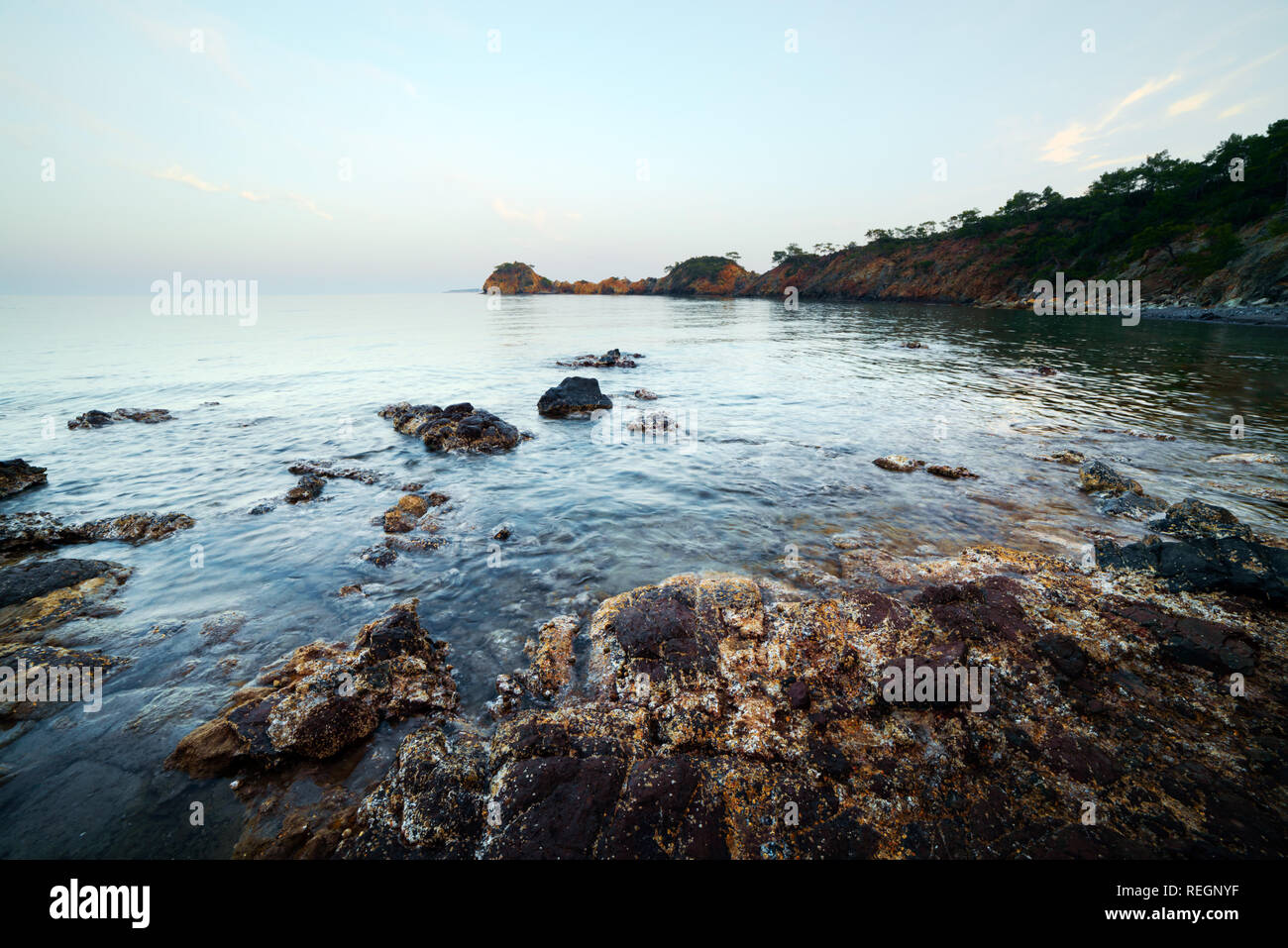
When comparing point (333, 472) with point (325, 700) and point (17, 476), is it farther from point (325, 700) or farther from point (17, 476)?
point (325, 700)

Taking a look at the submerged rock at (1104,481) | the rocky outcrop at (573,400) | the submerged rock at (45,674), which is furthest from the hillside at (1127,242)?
the submerged rock at (45,674)

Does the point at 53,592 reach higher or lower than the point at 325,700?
higher

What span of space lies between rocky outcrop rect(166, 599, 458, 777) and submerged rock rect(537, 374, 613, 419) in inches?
599

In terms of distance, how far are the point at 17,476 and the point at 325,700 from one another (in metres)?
14.6

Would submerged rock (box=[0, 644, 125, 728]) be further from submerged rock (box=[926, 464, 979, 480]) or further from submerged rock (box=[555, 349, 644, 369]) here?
submerged rock (box=[555, 349, 644, 369])

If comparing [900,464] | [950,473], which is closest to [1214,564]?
[950,473]

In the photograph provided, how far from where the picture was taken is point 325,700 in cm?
519

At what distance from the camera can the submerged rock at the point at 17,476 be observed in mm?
11883

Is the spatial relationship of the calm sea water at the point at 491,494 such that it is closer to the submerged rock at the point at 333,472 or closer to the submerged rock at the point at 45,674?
the submerged rock at the point at 45,674

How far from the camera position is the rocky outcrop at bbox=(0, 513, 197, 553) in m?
9.40

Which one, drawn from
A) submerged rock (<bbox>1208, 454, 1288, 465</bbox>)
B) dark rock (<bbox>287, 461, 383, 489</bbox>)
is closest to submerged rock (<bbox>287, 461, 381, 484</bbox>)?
dark rock (<bbox>287, 461, 383, 489</bbox>)

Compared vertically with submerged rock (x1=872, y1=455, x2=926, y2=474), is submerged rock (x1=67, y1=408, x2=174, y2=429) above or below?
above

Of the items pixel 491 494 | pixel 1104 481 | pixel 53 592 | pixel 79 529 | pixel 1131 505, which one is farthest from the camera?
pixel 491 494
